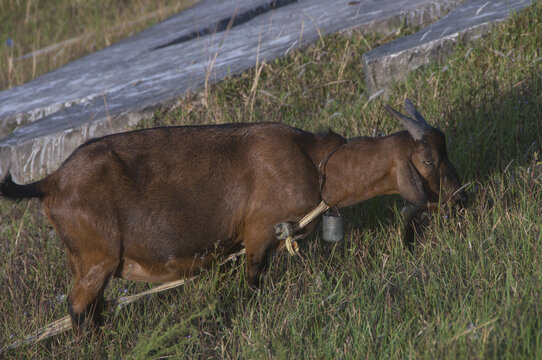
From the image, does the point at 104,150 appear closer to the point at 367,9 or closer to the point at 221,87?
the point at 221,87

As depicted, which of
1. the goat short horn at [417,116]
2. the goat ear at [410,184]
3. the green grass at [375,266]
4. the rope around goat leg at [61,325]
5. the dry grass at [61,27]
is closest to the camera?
the green grass at [375,266]

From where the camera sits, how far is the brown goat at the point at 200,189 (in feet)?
11.8

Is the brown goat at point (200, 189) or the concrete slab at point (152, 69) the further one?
the concrete slab at point (152, 69)

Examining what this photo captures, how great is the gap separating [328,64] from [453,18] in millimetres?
1213

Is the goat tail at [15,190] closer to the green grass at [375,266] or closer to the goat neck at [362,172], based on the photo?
the green grass at [375,266]

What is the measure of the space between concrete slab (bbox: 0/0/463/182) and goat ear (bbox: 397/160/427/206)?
2.68 m

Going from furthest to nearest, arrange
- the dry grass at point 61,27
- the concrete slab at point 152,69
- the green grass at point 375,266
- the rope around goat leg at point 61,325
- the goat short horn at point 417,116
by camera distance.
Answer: the dry grass at point 61,27 → the concrete slab at point 152,69 → the goat short horn at point 417,116 → the rope around goat leg at point 61,325 → the green grass at point 375,266

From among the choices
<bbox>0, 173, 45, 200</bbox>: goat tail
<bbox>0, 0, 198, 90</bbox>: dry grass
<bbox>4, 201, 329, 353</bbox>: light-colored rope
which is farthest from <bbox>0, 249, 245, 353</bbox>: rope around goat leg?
<bbox>0, 0, 198, 90</bbox>: dry grass

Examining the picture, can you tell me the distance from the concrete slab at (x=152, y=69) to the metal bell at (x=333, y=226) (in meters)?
2.54

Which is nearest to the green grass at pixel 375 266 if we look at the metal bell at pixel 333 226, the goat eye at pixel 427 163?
the metal bell at pixel 333 226

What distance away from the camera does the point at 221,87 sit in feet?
20.1

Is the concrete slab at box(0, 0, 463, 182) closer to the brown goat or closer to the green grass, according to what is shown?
the green grass

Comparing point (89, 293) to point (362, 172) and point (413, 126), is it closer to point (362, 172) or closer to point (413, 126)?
point (362, 172)

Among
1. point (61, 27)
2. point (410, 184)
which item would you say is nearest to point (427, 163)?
point (410, 184)
